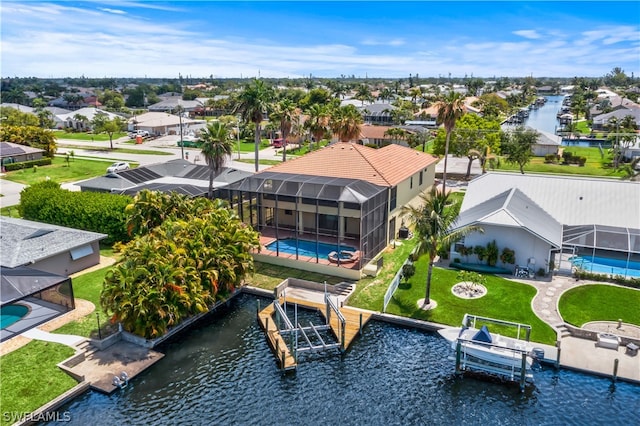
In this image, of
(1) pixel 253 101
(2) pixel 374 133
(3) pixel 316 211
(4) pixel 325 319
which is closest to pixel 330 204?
(3) pixel 316 211

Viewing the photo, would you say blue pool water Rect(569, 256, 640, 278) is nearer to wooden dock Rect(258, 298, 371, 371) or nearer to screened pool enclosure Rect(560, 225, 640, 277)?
screened pool enclosure Rect(560, 225, 640, 277)

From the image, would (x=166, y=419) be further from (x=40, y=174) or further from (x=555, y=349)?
(x=40, y=174)

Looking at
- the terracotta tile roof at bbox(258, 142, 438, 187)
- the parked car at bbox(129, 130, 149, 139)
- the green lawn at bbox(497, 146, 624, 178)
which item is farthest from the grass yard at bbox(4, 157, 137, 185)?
the green lawn at bbox(497, 146, 624, 178)

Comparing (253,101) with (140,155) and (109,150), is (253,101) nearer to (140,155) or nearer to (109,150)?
(140,155)

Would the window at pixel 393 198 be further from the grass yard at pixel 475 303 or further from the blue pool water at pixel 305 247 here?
the grass yard at pixel 475 303

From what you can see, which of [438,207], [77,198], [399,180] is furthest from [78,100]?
[438,207]

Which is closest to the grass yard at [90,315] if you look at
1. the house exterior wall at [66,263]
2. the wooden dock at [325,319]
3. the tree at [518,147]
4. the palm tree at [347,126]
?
the house exterior wall at [66,263]
